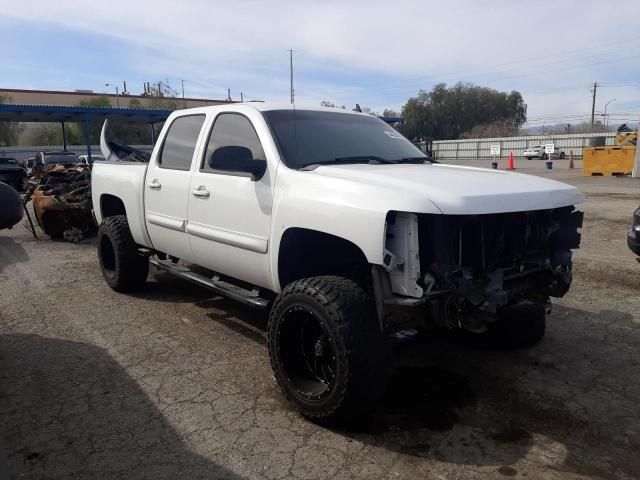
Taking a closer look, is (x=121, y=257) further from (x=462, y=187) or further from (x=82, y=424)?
(x=462, y=187)

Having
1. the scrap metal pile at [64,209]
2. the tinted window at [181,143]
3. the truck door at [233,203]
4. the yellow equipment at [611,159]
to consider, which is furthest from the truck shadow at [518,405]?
the yellow equipment at [611,159]

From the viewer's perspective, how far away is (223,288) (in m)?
4.26

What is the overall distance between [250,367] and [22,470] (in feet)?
5.40

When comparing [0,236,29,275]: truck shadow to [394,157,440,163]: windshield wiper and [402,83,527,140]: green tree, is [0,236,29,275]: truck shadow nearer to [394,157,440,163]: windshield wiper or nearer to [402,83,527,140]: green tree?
[394,157,440,163]: windshield wiper

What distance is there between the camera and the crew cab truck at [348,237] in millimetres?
2967

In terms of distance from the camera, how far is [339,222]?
3139mm

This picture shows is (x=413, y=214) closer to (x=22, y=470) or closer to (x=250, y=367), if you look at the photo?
(x=250, y=367)

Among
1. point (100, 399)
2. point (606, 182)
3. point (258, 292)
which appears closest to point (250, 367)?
point (258, 292)

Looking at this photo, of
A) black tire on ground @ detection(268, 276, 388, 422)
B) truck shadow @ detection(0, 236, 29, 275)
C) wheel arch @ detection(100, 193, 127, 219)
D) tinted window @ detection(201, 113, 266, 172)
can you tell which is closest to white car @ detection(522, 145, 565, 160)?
truck shadow @ detection(0, 236, 29, 275)

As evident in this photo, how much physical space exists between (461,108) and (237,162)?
8674cm

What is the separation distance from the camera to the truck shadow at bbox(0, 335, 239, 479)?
282 cm

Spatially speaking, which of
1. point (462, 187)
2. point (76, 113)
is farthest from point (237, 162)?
point (76, 113)

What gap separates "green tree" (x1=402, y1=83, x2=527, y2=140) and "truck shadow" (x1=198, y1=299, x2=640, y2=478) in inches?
3090

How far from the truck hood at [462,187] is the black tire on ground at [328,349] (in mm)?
656
